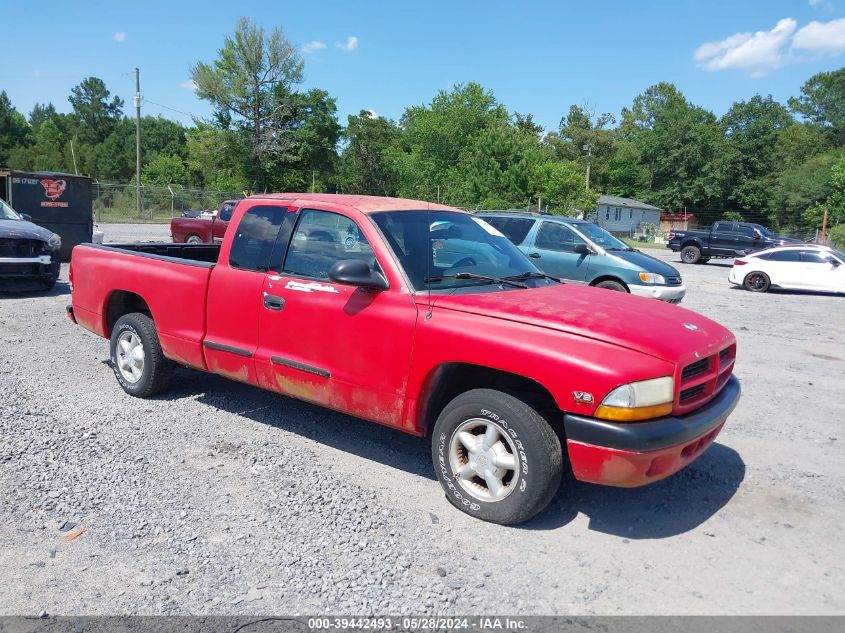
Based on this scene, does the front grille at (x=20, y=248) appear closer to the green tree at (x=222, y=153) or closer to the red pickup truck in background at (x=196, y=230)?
the red pickup truck in background at (x=196, y=230)

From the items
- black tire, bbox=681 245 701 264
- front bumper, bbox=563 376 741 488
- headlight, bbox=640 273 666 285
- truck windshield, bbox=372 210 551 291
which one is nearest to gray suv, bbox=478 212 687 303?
headlight, bbox=640 273 666 285

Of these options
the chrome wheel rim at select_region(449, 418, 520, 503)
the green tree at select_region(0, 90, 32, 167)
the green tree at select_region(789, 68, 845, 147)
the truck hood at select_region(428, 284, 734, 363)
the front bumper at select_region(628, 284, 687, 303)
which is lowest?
the chrome wheel rim at select_region(449, 418, 520, 503)

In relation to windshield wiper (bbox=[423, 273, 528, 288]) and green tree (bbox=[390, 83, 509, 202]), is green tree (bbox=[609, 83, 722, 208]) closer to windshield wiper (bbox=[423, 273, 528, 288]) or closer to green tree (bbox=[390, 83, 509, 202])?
green tree (bbox=[390, 83, 509, 202])

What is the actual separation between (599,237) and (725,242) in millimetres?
17056

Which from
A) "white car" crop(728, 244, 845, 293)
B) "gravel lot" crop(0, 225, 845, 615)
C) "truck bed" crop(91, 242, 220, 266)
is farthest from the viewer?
"white car" crop(728, 244, 845, 293)

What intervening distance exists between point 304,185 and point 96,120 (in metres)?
66.7

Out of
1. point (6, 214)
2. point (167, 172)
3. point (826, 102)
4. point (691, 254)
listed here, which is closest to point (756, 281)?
point (691, 254)

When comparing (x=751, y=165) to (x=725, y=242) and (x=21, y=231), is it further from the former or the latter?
(x=21, y=231)

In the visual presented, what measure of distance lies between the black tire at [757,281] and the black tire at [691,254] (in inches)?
375

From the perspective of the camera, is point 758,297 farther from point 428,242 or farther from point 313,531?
point 313,531

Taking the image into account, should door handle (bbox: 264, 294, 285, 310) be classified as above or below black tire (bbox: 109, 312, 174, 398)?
above

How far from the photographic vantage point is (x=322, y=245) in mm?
4707

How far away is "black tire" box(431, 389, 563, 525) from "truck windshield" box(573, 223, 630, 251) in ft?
28.3

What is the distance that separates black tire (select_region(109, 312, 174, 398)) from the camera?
5684 mm
